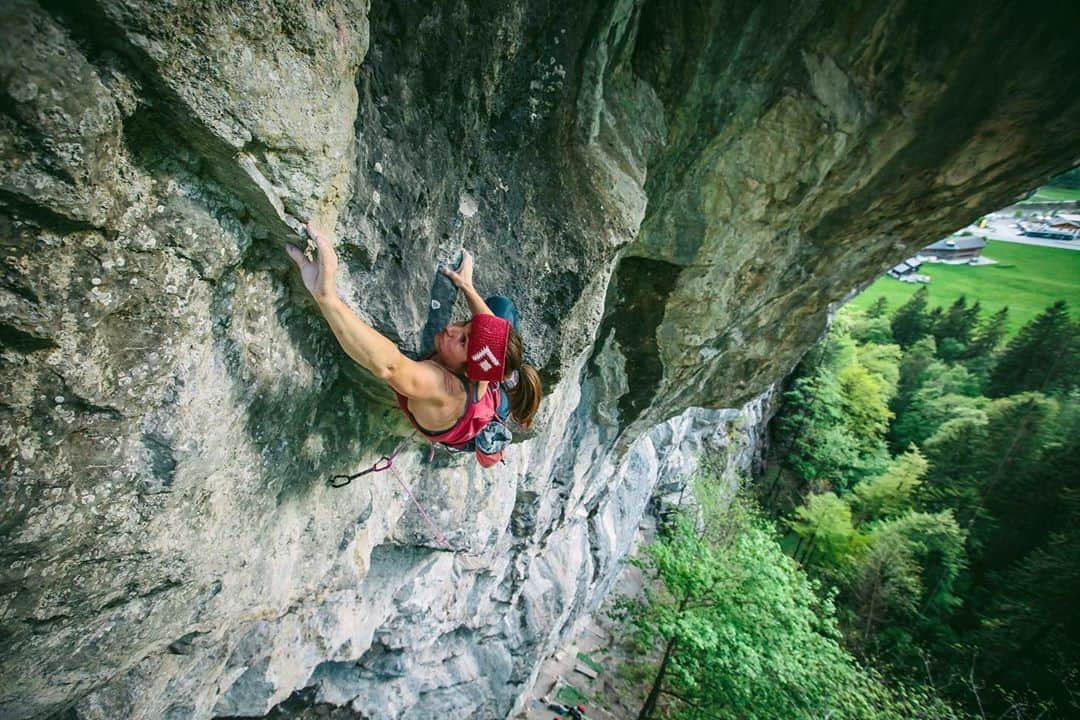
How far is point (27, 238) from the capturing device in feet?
4.79

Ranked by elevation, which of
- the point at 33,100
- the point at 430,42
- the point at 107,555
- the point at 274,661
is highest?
the point at 430,42

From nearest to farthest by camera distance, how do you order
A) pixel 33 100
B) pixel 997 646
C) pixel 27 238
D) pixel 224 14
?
pixel 33 100 → pixel 27 238 → pixel 224 14 → pixel 997 646

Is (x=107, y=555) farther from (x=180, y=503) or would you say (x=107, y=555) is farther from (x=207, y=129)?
(x=207, y=129)

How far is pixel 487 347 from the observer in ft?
8.90

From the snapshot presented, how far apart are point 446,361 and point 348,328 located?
2.60 feet

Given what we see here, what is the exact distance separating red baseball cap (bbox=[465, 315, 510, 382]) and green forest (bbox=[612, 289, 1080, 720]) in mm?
9409

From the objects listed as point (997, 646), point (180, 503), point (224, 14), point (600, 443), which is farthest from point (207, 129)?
point (997, 646)

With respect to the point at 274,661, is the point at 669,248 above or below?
above

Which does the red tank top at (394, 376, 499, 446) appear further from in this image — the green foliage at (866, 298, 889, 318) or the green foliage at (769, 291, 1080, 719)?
the green foliage at (866, 298, 889, 318)

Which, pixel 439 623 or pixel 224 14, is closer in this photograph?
pixel 224 14

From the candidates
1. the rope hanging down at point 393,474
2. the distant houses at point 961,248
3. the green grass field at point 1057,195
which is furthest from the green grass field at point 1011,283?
the rope hanging down at point 393,474

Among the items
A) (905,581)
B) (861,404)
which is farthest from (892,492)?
(861,404)

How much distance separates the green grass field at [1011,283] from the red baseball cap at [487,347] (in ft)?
133

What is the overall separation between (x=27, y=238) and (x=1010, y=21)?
5.80 metres
